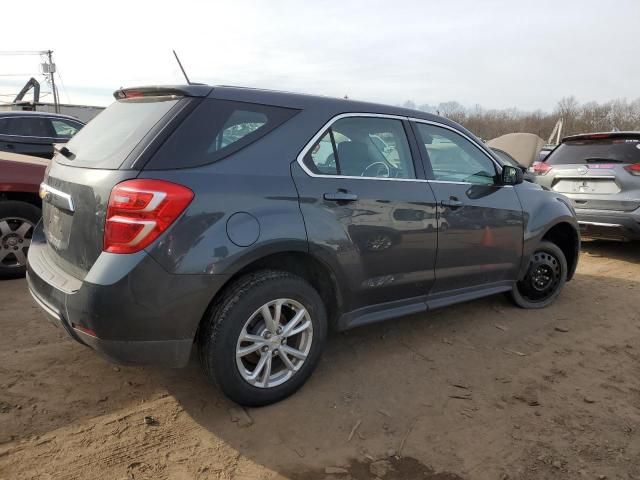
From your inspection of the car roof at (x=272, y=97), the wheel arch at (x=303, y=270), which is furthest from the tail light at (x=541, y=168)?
the wheel arch at (x=303, y=270)

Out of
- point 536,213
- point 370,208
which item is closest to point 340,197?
point 370,208

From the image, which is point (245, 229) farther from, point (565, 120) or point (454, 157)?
point (565, 120)

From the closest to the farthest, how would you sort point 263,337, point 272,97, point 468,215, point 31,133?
1. point 263,337
2. point 272,97
3. point 468,215
4. point 31,133

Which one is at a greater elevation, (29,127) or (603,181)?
(29,127)

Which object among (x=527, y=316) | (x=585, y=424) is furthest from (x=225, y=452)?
(x=527, y=316)

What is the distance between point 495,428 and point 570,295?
117 inches

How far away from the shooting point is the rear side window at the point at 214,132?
244 centimetres

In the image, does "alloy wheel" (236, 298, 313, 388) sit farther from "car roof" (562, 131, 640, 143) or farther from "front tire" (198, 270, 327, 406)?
"car roof" (562, 131, 640, 143)

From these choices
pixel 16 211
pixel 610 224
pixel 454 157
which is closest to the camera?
pixel 454 157

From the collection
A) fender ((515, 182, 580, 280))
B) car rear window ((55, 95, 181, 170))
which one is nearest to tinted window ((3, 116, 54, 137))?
car rear window ((55, 95, 181, 170))

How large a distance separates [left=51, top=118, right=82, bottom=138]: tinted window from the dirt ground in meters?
5.22

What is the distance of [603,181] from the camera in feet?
20.9

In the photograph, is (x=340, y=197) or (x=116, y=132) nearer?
(x=116, y=132)

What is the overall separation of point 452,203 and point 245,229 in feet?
5.62
